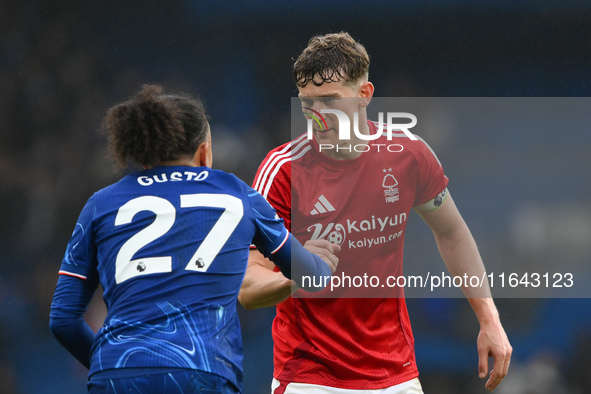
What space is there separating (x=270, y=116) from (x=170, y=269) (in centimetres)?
456

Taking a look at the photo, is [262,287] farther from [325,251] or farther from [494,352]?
[494,352]

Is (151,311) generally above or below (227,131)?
below

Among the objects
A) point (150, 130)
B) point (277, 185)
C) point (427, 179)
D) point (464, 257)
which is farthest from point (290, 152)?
point (150, 130)

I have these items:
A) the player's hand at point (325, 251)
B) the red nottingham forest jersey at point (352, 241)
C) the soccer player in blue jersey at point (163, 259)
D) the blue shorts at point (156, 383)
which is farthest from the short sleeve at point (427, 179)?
the blue shorts at point (156, 383)

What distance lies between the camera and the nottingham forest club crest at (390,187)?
3.32 metres

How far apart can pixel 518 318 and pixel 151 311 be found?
4696 mm

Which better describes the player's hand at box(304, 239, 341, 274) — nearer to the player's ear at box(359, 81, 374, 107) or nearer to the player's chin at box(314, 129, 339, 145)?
the player's chin at box(314, 129, 339, 145)

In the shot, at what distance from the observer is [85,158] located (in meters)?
6.43

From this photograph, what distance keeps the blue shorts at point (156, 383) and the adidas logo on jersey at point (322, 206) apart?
127 centimetres

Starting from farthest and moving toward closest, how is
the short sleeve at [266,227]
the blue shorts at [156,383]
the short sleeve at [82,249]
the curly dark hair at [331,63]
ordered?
1. the curly dark hair at [331,63]
2. the short sleeve at [266,227]
3. the short sleeve at [82,249]
4. the blue shorts at [156,383]

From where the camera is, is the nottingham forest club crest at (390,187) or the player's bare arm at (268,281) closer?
the player's bare arm at (268,281)

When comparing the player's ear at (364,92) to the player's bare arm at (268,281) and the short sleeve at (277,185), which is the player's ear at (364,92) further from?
the player's bare arm at (268,281)

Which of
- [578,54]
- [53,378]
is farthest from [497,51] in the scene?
[53,378]

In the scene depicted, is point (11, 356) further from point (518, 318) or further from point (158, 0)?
point (518, 318)
